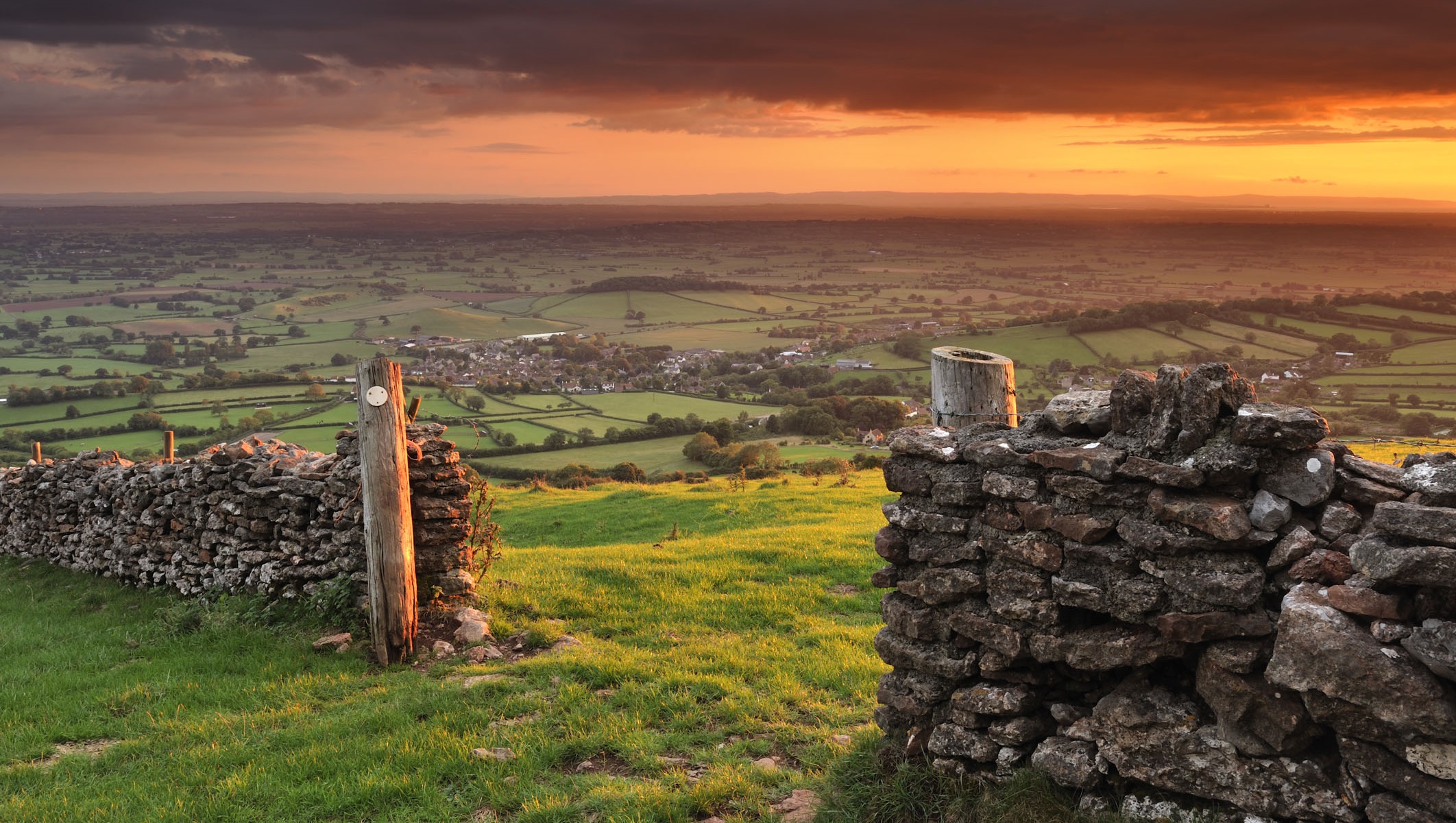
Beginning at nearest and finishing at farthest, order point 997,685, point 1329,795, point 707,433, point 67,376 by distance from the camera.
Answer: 1. point 1329,795
2. point 997,685
3. point 707,433
4. point 67,376

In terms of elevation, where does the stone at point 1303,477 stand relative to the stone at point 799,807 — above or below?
above

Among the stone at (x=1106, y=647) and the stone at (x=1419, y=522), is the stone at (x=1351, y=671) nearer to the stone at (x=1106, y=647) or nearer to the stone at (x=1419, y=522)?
the stone at (x=1419, y=522)

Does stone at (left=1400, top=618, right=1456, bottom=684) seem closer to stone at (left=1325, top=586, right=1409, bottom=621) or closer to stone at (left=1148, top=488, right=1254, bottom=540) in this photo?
stone at (left=1325, top=586, right=1409, bottom=621)

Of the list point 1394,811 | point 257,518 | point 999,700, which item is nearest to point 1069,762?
point 999,700

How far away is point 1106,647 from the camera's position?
505 centimetres

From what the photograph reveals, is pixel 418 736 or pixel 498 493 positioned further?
pixel 498 493

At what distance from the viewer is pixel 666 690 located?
8.30 meters

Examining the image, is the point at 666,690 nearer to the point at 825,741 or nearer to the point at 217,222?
the point at 825,741

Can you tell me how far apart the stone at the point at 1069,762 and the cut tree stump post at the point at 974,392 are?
8.07 feet

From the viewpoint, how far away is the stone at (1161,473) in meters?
4.76

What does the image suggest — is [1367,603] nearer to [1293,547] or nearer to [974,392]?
[1293,547]

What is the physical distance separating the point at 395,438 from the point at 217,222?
201966 millimetres

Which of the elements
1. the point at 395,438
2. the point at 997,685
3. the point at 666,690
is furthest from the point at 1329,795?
the point at 395,438

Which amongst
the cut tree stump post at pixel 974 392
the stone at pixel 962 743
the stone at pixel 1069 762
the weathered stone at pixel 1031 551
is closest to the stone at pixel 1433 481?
the weathered stone at pixel 1031 551
